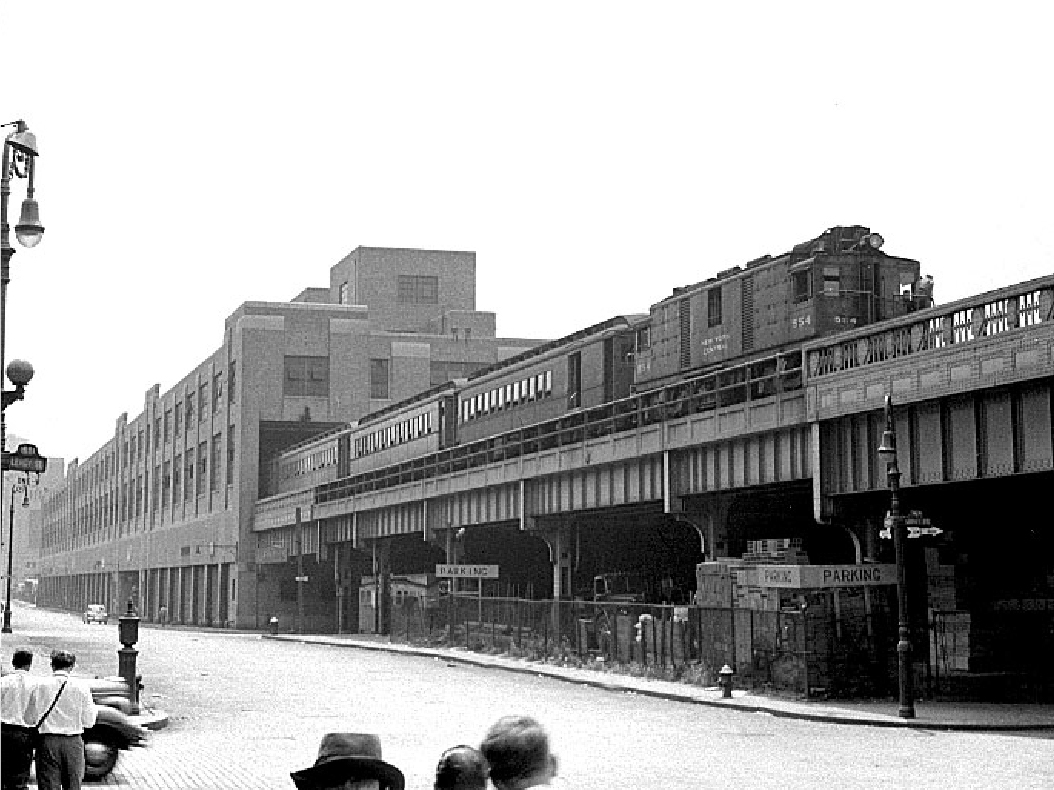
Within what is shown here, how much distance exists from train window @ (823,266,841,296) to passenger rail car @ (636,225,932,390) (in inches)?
1.0

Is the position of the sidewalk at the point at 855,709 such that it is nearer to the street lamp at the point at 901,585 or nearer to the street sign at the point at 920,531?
the street lamp at the point at 901,585

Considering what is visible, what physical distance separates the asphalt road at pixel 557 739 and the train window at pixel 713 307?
1141 centimetres

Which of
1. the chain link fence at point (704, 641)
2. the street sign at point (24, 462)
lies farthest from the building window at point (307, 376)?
the street sign at point (24, 462)

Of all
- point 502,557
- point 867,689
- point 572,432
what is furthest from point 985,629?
point 502,557

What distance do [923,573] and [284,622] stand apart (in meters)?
71.5

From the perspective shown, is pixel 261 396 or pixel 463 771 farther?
pixel 261 396

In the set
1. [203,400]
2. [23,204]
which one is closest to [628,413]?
[23,204]

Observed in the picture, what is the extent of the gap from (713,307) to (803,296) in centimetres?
521

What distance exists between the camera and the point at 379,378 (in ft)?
374

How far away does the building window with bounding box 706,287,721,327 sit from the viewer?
44.6m

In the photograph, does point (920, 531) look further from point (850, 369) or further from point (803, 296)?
point (803, 296)

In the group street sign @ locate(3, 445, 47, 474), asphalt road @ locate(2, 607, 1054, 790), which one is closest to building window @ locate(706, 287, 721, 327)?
asphalt road @ locate(2, 607, 1054, 790)

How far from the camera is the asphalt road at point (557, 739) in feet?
64.6

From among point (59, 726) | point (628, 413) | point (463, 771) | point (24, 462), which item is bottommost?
point (59, 726)
